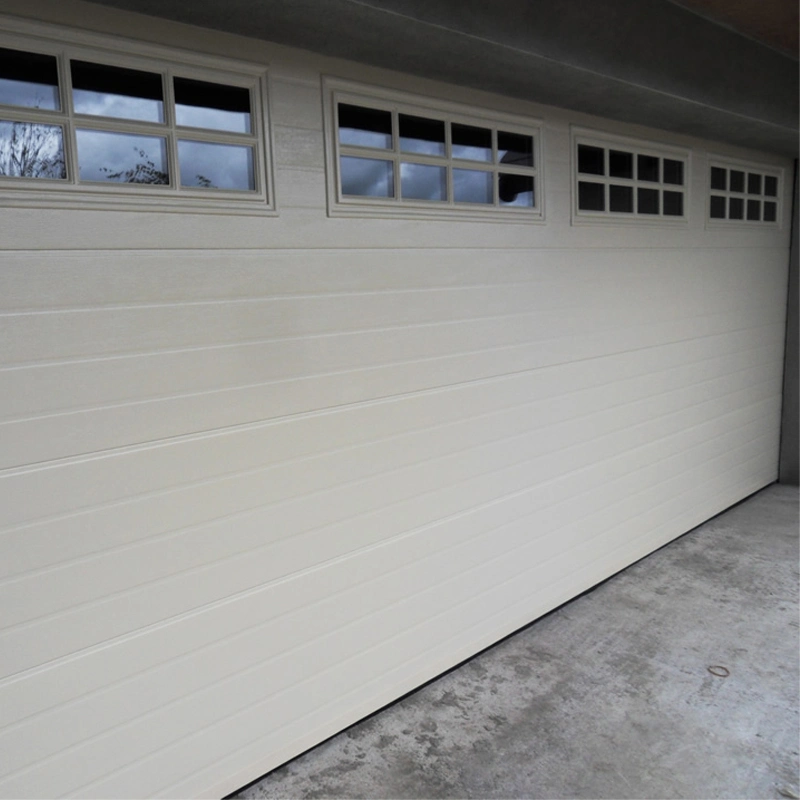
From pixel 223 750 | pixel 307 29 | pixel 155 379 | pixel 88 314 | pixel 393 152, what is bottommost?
pixel 223 750

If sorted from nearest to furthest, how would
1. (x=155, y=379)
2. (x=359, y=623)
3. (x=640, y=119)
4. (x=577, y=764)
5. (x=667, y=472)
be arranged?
1. (x=155, y=379)
2. (x=577, y=764)
3. (x=359, y=623)
4. (x=640, y=119)
5. (x=667, y=472)

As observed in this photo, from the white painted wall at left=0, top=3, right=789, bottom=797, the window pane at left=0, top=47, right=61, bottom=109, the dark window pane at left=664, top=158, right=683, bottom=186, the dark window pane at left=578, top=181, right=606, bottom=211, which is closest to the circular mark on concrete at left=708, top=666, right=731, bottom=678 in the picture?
the white painted wall at left=0, top=3, right=789, bottom=797

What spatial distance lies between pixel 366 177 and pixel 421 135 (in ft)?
1.30

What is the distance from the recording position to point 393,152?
2.96 metres

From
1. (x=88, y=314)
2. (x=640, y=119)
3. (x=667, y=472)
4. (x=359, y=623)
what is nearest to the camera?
(x=88, y=314)

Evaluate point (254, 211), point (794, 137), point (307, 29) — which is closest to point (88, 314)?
point (254, 211)

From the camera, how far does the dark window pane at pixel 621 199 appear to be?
4.13 m

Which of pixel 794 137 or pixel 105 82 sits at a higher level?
pixel 794 137

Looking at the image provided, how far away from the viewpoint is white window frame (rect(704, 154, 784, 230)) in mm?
5004

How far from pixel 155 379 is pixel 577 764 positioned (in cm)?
214

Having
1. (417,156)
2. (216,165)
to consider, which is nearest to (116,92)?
(216,165)

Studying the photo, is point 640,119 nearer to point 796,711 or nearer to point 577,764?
point 796,711

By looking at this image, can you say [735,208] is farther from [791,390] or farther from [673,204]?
[791,390]

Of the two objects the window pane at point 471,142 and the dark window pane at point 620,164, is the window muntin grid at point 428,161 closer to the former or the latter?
the window pane at point 471,142
